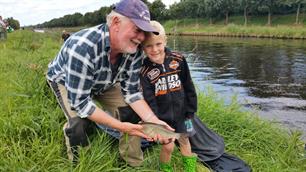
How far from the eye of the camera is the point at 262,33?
124 ft

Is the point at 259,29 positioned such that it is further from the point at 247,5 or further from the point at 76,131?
the point at 76,131

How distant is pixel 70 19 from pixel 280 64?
127 meters

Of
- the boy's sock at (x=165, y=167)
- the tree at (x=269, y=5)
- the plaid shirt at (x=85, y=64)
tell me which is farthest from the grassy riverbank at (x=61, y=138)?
the tree at (x=269, y=5)

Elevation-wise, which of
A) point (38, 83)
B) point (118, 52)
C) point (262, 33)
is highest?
point (118, 52)

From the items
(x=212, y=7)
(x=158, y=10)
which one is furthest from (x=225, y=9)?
(x=158, y=10)

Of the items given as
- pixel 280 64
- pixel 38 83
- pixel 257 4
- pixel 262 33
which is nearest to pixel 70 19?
pixel 257 4

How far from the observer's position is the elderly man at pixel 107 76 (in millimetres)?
2902

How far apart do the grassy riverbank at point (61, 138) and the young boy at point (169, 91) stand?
0.42 meters

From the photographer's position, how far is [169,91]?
3711mm

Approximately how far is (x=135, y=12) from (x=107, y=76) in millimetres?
757

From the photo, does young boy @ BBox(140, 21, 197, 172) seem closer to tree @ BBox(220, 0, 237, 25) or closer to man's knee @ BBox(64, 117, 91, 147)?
man's knee @ BBox(64, 117, 91, 147)

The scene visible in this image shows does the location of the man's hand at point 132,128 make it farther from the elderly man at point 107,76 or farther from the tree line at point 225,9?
the tree line at point 225,9

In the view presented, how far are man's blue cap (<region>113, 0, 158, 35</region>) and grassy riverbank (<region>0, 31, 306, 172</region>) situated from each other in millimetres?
1272

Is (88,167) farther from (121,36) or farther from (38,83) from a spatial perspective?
(38,83)
